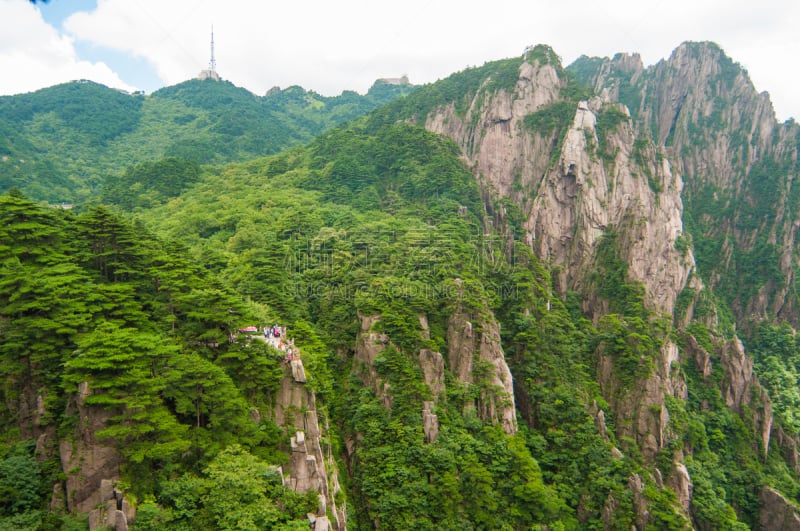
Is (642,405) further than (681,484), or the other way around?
(642,405)

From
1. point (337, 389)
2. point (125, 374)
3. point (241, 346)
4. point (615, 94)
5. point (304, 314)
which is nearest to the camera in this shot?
point (125, 374)

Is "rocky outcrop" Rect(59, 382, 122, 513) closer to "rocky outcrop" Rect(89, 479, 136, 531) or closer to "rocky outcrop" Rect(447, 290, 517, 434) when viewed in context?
"rocky outcrop" Rect(89, 479, 136, 531)

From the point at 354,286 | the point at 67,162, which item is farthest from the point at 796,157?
the point at 67,162

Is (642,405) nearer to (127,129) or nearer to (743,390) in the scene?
(743,390)

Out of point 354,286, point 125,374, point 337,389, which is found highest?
point 354,286

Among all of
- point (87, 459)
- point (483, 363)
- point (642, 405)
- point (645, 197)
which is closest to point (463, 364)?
point (483, 363)

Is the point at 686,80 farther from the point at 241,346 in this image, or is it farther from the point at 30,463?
the point at 30,463

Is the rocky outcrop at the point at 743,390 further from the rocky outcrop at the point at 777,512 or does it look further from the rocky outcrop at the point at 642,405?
the rocky outcrop at the point at 642,405
